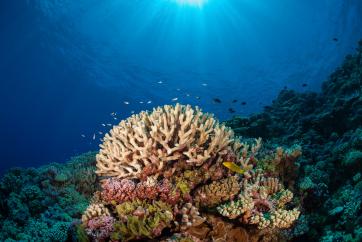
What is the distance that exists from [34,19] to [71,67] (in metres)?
16.7

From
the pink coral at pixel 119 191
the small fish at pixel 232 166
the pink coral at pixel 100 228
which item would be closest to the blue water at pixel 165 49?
the small fish at pixel 232 166

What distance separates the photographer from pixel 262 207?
4.86m

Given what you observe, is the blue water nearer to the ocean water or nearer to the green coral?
the ocean water

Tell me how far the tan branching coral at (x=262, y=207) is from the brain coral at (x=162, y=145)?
3.06 feet

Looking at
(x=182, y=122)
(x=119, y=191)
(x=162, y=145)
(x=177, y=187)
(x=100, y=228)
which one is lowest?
(x=100, y=228)

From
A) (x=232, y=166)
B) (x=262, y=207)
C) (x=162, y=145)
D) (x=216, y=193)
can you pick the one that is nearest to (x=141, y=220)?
(x=216, y=193)

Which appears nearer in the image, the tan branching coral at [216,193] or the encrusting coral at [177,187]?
the encrusting coral at [177,187]

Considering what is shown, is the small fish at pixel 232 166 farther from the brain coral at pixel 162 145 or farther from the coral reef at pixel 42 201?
the coral reef at pixel 42 201

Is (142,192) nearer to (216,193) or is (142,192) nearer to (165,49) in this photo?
(216,193)

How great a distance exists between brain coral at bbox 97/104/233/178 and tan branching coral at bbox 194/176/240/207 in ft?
1.80

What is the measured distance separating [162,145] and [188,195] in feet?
3.58

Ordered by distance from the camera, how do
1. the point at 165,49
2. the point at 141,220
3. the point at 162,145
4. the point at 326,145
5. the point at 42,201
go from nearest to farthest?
the point at 141,220 < the point at 162,145 < the point at 42,201 < the point at 326,145 < the point at 165,49

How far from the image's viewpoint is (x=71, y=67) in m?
59.2

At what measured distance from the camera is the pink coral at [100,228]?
4.38 meters
